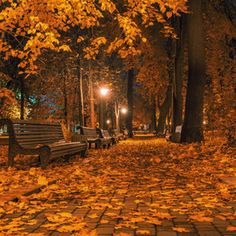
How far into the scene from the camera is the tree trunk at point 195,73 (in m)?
20.8

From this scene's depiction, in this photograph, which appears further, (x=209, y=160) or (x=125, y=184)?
(x=209, y=160)

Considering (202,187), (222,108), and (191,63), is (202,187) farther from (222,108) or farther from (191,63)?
(191,63)

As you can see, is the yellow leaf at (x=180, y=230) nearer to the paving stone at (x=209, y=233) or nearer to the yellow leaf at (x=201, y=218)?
the paving stone at (x=209, y=233)

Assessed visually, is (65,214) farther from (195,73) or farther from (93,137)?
(93,137)

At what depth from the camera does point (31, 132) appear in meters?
12.0

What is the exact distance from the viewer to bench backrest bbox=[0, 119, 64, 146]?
424 inches

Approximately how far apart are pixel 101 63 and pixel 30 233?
2967 centimetres

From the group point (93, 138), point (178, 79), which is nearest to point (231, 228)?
point (93, 138)

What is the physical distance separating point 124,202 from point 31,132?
5.85 m

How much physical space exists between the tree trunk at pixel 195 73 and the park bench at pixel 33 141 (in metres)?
8.32

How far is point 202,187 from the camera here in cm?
816

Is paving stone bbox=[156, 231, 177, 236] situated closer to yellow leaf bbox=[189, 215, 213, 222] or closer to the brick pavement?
the brick pavement

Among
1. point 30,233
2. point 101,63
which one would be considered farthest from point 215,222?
point 101,63

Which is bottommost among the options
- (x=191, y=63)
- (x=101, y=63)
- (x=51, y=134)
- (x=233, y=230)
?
(x=233, y=230)
